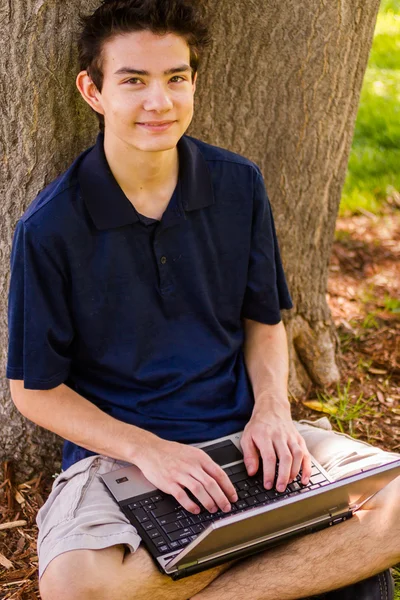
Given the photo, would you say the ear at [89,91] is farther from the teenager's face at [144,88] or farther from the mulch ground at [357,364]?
the mulch ground at [357,364]

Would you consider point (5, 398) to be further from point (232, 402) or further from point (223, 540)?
point (223, 540)

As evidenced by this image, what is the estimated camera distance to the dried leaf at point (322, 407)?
12.4ft

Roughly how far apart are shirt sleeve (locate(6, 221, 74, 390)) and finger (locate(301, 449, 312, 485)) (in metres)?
0.87

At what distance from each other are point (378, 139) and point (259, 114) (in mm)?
3208

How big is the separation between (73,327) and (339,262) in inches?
100

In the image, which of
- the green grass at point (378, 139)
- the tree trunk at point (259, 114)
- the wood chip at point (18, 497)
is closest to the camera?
the tree trunk at point (259, 114)

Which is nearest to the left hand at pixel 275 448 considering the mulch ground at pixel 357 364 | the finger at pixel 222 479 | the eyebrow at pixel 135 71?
the finger at pixel 222 479

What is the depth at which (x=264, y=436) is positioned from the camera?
2.77 metres

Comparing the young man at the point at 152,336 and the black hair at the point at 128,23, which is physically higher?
the black hair at the point at 128,23

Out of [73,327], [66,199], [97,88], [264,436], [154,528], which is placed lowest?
[154,528]

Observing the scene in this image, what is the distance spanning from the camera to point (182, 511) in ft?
8.48

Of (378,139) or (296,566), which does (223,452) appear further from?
(378,139)

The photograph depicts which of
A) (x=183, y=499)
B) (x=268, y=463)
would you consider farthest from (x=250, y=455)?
(x=183, y=499)

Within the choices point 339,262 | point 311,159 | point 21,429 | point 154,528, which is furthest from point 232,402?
point 339,262
